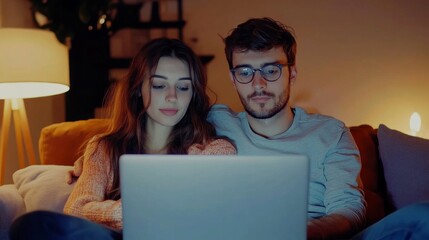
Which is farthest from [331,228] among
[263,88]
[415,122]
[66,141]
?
[415,122]

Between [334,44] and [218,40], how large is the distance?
2.18ft

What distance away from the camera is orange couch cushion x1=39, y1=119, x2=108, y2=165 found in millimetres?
1976

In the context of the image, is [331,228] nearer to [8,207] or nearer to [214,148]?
[214,148]

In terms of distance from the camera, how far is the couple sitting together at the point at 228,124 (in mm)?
1571

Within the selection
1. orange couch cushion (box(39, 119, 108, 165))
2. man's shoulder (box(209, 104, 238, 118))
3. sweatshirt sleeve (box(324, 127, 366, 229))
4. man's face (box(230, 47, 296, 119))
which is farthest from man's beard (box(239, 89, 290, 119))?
orange couch cushion (box(39, 119, 108, 165))

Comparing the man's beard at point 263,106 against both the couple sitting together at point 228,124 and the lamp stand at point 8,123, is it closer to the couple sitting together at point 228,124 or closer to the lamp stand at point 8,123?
the couple sitting together at point 228,124

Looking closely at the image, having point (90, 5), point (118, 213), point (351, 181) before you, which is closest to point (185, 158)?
point (118, 213)

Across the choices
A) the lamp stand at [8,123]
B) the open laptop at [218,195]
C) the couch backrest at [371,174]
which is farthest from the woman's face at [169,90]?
the lamp stand at [8,123]

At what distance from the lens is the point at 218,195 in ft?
3.04

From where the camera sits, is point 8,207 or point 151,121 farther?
point 151,121

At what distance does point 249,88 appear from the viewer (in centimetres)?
167

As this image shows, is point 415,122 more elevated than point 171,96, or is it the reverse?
point 171,96

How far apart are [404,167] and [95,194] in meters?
1.13

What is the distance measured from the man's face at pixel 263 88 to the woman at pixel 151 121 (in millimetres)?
144
